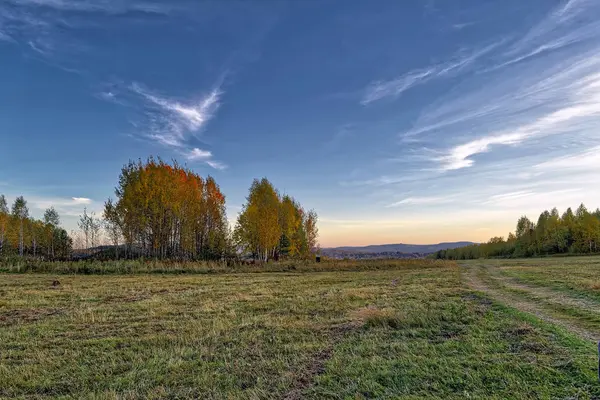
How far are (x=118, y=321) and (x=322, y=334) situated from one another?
22.2ft

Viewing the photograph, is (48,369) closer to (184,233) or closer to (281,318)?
(281,318)

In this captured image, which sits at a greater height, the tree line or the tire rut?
the tree line

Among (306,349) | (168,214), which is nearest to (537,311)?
(306,349)

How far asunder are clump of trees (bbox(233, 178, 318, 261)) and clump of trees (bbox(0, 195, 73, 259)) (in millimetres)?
37983

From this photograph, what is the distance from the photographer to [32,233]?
6525 centimetres

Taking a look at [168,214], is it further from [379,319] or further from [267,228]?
[379,319]

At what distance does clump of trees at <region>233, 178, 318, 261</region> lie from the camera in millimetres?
45781

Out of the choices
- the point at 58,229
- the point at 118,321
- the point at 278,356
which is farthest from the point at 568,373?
the point at 58,229


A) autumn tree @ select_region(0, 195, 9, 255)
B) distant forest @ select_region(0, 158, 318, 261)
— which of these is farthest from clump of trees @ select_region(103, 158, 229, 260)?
autumn tree @ select_region(0, 195, 9, 255)

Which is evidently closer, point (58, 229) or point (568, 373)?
point (568, 373)

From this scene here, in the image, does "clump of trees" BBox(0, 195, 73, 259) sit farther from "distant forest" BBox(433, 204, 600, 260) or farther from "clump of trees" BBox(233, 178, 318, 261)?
"distant forest" BBox(433, 204, 600, 260)

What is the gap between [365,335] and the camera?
8852mm

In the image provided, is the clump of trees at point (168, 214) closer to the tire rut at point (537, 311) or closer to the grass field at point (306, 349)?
the grass field at point (306, 349)

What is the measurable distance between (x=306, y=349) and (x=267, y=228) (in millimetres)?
38095
